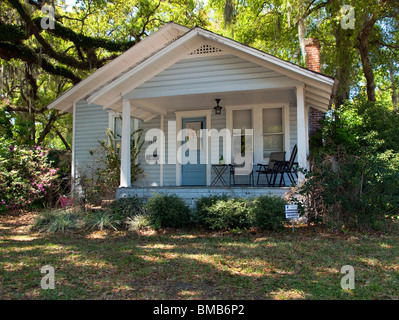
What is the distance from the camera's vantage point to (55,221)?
7402 mm

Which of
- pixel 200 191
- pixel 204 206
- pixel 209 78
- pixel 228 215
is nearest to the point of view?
pixel 228 215

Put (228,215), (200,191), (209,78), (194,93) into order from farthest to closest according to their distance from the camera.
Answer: (194,93)
(209,78)
(200,191)
(228,215)

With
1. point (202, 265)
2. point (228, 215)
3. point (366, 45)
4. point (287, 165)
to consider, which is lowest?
point (202, 265)

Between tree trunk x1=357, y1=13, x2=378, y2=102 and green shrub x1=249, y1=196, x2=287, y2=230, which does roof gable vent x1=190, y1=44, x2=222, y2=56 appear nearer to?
green shrub x1=249, y1=196, x2=287, y2=230

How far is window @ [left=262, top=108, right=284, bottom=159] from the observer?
32.0 ft

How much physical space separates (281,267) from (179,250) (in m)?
1.75

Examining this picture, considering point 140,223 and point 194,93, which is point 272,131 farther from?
point 140,223

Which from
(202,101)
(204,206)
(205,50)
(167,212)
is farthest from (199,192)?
(205,50)

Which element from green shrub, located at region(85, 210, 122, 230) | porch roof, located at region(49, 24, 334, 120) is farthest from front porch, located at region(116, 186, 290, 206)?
porch roof, located at region(49, 24, 334, 120)

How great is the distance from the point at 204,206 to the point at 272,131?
155 inches

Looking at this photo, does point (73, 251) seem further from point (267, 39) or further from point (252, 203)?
point (267, 39)

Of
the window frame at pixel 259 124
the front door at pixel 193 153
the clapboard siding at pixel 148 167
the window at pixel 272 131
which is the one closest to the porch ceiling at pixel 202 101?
the window frame at pixel 259 124

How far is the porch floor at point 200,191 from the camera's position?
24.3 feet
